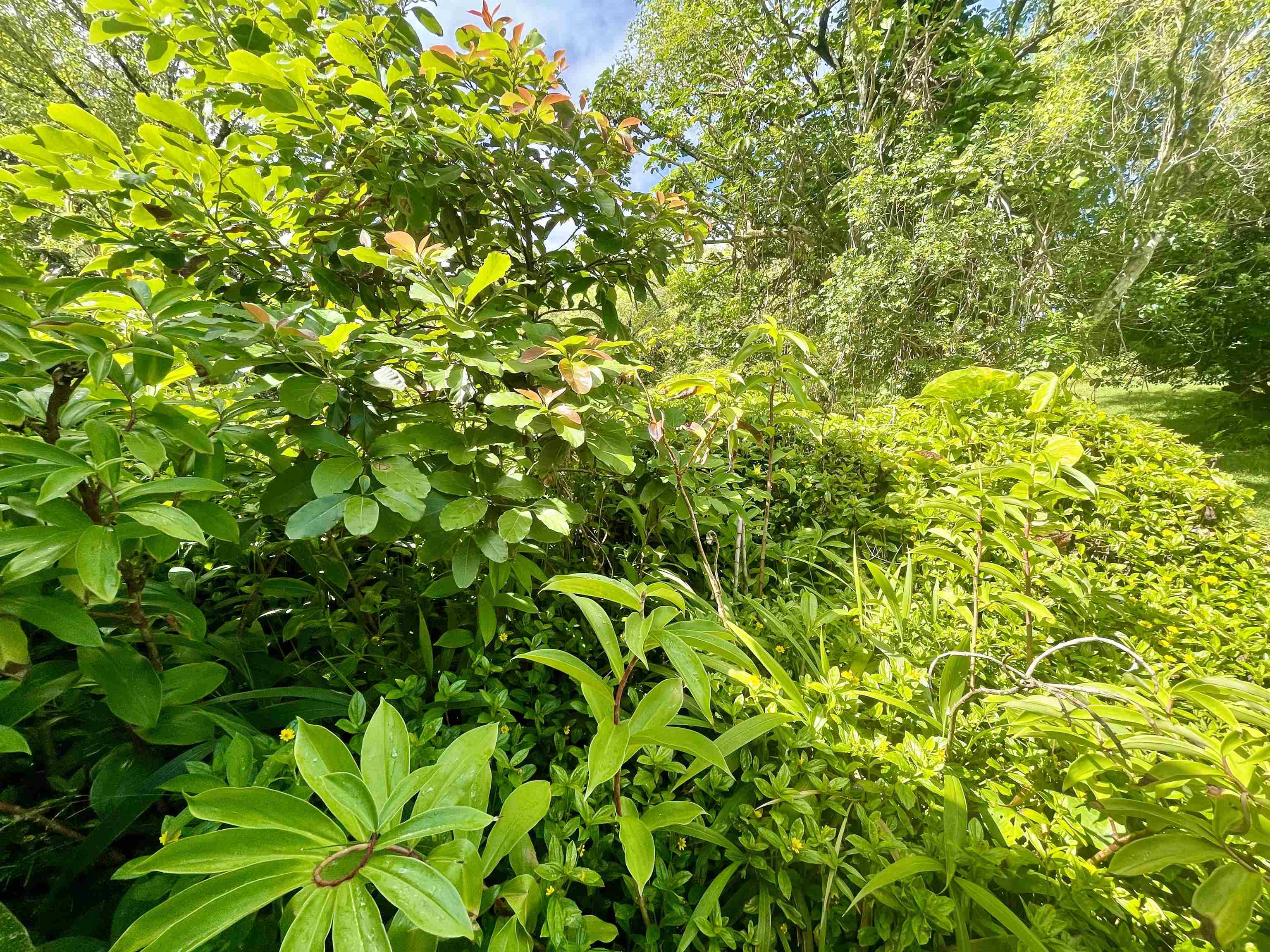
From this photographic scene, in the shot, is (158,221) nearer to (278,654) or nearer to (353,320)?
(353,320)

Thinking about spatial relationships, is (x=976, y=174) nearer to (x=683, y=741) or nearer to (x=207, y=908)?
(x=683, y=741)

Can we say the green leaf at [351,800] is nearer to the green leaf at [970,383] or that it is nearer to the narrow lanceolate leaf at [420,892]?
the narrow lanceolate leaf at [420,892]

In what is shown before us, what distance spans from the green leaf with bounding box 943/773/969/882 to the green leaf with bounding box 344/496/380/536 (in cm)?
88

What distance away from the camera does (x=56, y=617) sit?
1.67 ft

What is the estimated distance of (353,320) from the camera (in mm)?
965

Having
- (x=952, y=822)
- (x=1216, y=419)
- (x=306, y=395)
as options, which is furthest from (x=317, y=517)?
(x=1216, y=419)

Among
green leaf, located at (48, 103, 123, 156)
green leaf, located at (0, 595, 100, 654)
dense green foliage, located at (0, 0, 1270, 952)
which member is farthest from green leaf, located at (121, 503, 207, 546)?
green leaf, located at (48, 103, 123, 156)

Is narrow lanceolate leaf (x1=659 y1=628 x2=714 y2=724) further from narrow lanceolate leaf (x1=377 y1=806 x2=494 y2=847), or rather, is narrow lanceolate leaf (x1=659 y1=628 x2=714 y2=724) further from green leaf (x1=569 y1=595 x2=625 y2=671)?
narrow lanceolate leaf (x1=377 y1=806 x2=494 y2=847)

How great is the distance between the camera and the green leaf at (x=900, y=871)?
0.56 m

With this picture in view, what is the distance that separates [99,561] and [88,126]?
0.84m

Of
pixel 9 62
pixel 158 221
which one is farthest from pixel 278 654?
pixel 9 62

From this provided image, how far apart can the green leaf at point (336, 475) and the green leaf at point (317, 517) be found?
0.02m

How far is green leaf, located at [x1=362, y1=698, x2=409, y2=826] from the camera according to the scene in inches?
16.0

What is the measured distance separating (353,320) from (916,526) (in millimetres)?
1606
